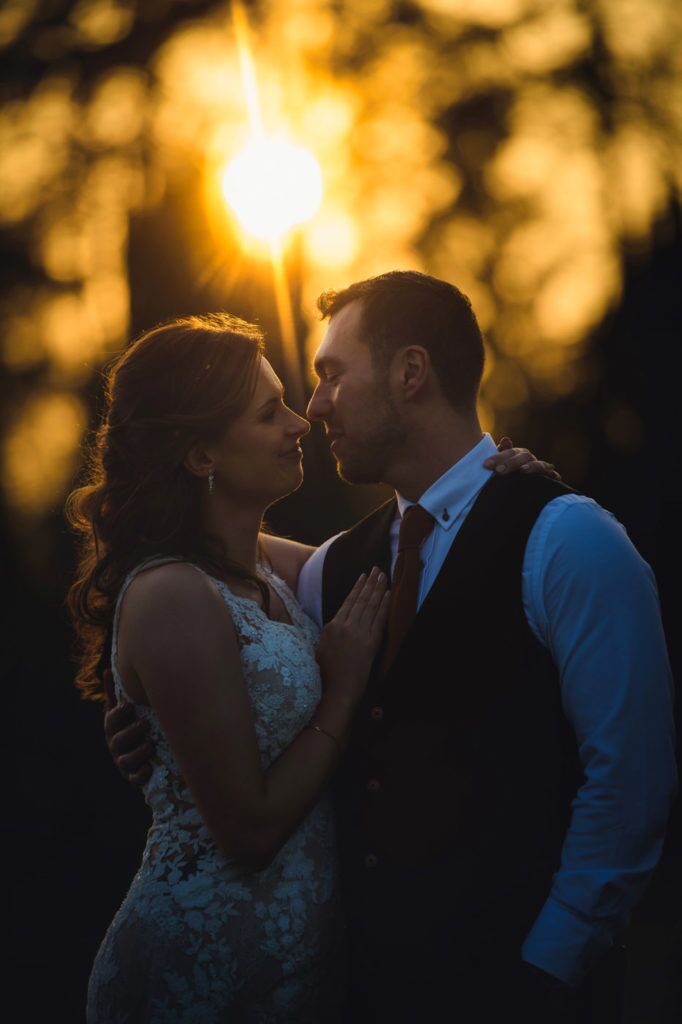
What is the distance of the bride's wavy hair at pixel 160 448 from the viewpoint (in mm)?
2898

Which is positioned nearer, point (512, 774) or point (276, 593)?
point (512, 774)

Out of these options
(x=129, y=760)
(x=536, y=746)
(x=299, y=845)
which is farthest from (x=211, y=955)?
(x=536, y=746)

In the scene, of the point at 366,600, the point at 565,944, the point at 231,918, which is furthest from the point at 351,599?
the point at 565,944

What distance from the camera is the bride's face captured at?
3.00 m

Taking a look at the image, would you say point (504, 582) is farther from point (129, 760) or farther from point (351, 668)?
point (129, 760)

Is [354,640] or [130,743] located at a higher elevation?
[354,640]

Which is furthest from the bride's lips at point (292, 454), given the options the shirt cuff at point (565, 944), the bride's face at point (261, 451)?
the shirt cuff at point (565, 944)

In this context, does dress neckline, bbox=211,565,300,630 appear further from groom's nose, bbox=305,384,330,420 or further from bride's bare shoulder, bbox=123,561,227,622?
groom's nose, bbox=305,384,330,420

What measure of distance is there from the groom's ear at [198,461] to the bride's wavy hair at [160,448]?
2 cm

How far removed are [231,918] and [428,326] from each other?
1.93 meters

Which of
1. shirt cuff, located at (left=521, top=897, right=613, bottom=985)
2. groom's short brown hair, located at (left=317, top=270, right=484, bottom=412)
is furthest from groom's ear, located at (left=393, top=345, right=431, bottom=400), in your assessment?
shirt cuff, located at (left=521, top=897, right=613, bottom=985)

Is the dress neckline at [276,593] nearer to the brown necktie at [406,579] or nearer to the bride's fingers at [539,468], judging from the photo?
the brown necktie at [406,579]

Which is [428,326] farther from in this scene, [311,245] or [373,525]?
[311,245]

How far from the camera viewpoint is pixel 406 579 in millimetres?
2793
